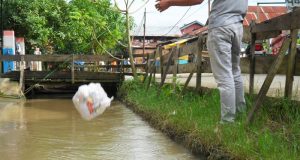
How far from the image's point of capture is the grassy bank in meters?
3.10

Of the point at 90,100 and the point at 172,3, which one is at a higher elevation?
the point at 172,3

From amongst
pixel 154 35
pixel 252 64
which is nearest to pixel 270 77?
Result: pixel 252 64

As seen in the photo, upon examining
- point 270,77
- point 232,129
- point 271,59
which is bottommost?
point 232,129

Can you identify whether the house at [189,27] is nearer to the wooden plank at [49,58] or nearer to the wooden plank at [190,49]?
the wooden plank at [49,58]

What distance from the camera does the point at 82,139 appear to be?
5332 millimetres

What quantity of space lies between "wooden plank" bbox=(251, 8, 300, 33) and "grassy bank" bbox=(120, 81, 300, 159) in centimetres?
70

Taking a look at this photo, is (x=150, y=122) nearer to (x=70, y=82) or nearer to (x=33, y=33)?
(x=70, y=82)

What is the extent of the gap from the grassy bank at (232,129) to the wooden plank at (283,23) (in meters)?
0.70

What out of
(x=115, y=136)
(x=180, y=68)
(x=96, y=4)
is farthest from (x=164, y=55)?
(x=96, y=4)

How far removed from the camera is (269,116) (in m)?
4.17

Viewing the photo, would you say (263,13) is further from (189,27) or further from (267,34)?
(267,34)

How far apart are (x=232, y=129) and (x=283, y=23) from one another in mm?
1150

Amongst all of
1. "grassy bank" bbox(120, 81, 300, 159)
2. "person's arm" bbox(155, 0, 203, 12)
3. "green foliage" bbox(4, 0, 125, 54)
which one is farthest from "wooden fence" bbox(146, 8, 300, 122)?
"green foliage" bbox(4, 0, 125, 54)

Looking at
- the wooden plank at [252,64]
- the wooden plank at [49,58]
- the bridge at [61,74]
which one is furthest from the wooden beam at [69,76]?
the wooden plank at [252,64]
